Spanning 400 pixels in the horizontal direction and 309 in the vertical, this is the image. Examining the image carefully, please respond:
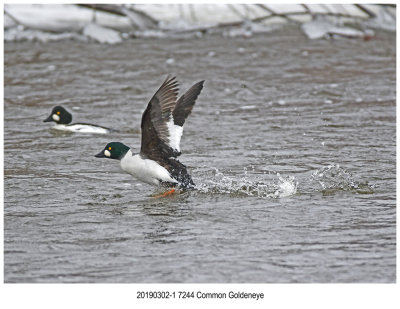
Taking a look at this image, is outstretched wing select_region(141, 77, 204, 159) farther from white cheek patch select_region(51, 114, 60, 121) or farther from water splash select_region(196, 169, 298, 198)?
white cheek patch select_region(51, 114, 60, 121)

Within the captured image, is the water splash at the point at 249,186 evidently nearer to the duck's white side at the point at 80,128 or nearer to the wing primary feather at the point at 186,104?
the wing primary feather at the point at 186,104

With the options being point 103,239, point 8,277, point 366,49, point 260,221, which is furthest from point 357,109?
point 8,277

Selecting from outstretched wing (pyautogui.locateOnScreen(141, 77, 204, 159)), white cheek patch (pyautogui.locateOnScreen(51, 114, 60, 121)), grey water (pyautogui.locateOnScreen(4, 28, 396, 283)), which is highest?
outstretched wing (pyautogui.locateOnScreen(141, 77, 204, 159))

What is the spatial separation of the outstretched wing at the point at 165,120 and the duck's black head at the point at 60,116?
254 cm

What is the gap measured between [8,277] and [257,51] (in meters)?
7.83

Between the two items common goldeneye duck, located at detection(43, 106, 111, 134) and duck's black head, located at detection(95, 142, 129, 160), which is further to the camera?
common goldeneye duck, located at detection(43, 106, 111, 134)

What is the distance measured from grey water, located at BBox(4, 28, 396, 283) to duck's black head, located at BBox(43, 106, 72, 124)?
0.16 metres

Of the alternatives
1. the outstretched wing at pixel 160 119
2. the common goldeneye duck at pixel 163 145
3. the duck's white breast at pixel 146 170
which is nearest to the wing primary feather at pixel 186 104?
the common goldeneye duck at pixel 163 145

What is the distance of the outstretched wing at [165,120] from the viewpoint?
6.07m

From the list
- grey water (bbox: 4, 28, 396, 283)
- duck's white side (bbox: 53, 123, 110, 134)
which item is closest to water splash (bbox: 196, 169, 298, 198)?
grey water (bbox: 4, 28, 396, 283)

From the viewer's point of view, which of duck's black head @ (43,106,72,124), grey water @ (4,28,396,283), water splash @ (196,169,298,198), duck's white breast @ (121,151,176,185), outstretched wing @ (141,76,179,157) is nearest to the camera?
grey water @ (4,28,396,283)

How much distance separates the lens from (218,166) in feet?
23.3

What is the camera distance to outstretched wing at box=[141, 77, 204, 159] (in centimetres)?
607
